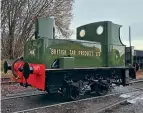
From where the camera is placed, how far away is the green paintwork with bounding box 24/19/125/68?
817cm

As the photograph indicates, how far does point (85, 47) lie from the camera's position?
9.05 m

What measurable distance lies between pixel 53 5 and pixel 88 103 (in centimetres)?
1752

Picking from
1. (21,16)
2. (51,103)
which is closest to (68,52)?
(51,103)

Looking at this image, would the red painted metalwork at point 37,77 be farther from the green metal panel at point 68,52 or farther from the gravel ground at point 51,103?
the gravel ground at point 51,103

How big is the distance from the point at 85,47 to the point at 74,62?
71cm

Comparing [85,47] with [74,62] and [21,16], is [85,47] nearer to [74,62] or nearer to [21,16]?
[74,62]

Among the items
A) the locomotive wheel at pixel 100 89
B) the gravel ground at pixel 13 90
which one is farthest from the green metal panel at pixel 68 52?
the gravel ground at pixel 13 90

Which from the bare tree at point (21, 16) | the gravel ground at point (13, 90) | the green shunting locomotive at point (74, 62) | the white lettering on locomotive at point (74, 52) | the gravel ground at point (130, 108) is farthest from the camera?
the bare tree at point (21, 16)

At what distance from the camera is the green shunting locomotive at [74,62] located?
26.5 ft

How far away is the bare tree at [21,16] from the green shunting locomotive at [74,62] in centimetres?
1202

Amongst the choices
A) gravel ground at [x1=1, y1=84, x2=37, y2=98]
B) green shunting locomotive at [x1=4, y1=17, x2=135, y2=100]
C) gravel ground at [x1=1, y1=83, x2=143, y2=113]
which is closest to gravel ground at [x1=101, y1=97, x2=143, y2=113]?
gravel ground at [x1=1, y1=83, x2=143, y2=113]

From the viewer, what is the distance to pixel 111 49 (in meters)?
9.80

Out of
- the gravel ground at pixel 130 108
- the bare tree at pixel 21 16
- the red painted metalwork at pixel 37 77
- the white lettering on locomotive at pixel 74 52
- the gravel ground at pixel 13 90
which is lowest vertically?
the gravel ground at pixel 130 108

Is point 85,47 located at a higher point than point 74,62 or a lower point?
higher
